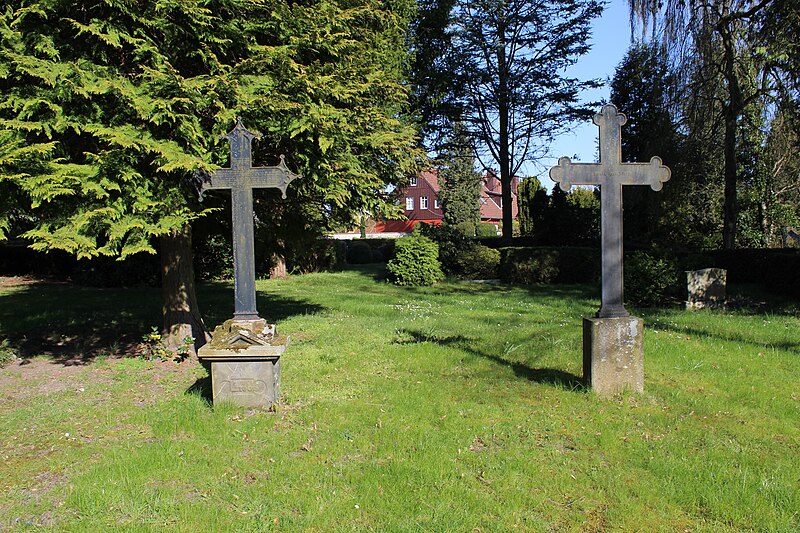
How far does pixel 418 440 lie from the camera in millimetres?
4523

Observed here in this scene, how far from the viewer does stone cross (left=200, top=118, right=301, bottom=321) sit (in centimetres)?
552

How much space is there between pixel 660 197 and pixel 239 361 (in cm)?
1745

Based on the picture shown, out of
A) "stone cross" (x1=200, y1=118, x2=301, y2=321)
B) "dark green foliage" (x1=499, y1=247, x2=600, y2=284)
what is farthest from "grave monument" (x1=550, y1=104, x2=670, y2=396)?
"dark green foliage" (x1=499, y1=247, x2=600, y2=284)

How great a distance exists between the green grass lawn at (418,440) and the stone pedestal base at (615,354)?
0.19 meters

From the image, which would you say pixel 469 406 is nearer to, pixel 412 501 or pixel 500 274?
pixel 412 501

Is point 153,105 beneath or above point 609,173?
above

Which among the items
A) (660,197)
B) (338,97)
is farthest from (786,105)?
(338,97)

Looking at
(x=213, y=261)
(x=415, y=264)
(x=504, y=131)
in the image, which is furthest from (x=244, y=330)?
(x=504, y=131)

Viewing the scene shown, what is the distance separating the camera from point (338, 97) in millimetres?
7129

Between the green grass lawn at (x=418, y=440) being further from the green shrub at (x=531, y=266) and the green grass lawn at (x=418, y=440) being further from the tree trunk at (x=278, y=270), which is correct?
the tree trunk at (x=278, y=270)

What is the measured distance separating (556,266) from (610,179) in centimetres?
1261

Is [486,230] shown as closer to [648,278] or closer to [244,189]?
[648,278]

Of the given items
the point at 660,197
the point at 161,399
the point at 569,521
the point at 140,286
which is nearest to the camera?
the point at 569,521

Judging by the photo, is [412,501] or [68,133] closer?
[412,501]
